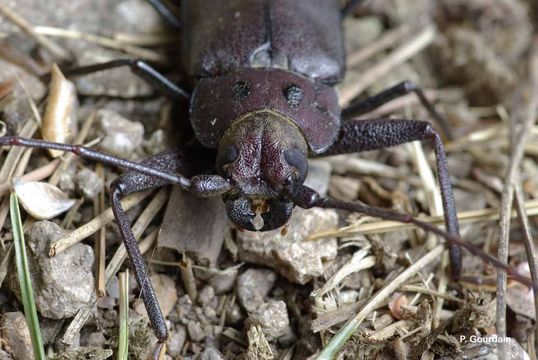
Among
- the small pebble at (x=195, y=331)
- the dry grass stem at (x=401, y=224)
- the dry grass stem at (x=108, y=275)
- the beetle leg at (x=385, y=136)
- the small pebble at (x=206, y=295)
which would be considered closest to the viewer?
the dry grass stem at (x=108, y=275)

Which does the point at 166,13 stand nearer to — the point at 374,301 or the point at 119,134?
the point at 119,134

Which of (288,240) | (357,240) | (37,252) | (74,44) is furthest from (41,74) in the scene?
(357,240)

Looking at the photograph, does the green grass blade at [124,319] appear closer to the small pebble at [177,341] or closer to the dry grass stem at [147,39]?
the small pebble at [177,341]

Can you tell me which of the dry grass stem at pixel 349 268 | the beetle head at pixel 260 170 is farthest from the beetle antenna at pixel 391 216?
the dry grass stem at pixel 349 268

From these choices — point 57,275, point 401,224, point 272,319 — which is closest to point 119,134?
point 57,275

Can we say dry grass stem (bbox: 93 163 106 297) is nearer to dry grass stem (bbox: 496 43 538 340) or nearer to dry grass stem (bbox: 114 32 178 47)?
dry grass stem (bbox: 114 32 178 47)

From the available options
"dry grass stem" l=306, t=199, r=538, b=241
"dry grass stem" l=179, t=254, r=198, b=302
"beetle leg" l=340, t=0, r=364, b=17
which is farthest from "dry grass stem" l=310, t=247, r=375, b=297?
"beetle leg" l=340, t=0, r=364, b=17
